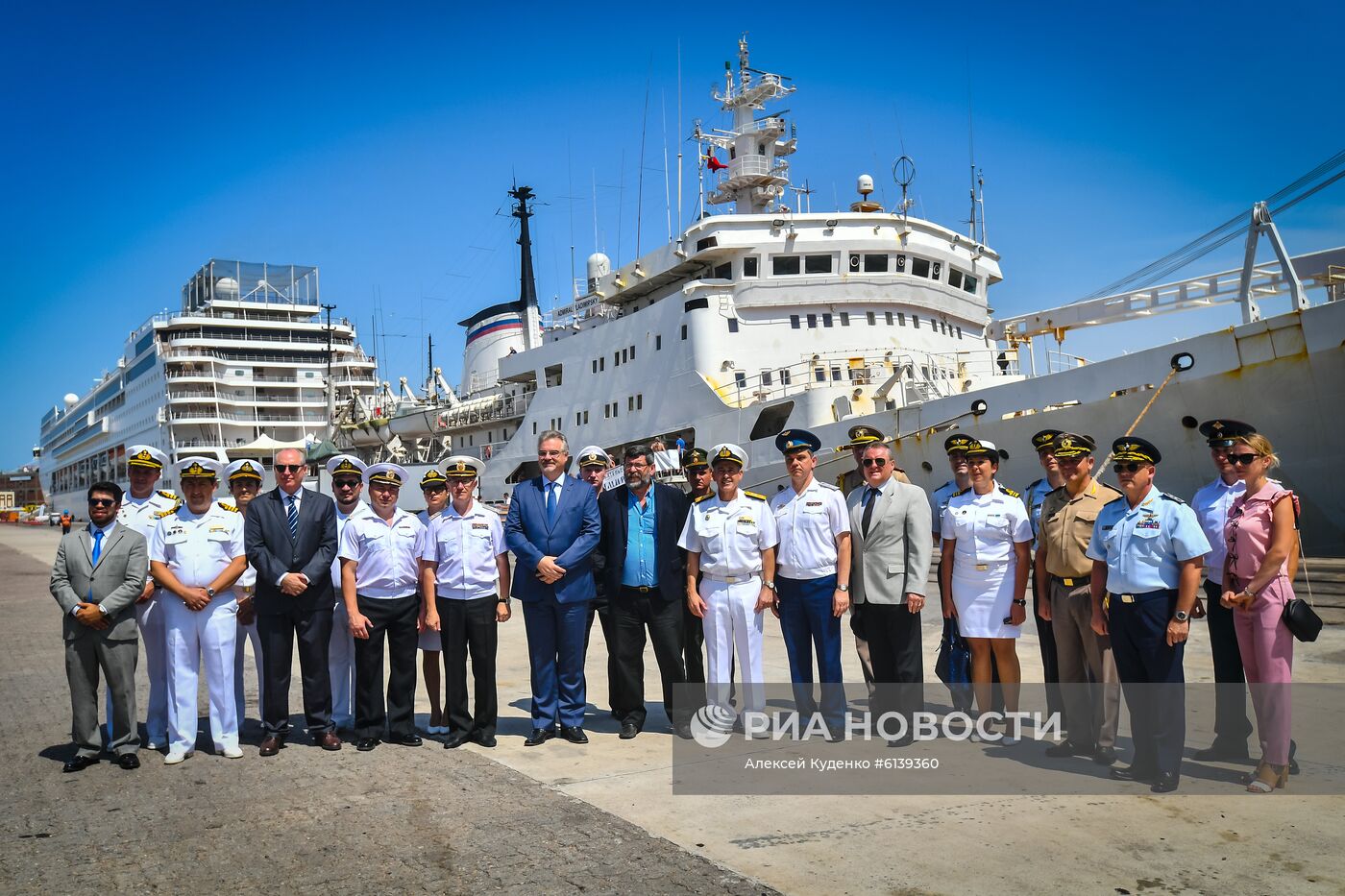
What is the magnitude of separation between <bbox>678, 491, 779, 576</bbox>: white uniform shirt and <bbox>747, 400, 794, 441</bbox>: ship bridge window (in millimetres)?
10075

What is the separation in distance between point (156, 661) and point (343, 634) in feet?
3.04

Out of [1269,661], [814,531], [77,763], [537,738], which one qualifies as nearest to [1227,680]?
[1269,661]

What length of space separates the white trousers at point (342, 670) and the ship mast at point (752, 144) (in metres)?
17.2

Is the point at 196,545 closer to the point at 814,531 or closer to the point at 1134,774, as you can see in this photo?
the point at 814,531

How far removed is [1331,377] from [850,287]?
8.72 meters

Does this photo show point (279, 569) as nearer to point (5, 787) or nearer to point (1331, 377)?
point (5, 787)

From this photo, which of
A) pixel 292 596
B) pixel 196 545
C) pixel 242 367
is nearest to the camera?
pixel 196 545

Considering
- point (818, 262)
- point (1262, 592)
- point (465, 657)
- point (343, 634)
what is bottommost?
point (465, 657)

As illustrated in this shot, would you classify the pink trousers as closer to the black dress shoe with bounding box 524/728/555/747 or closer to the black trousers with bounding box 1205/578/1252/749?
the black trousers with bounding box 1205/578/1252/749

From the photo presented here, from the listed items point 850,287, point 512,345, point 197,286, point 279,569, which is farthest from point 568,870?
point 197,286

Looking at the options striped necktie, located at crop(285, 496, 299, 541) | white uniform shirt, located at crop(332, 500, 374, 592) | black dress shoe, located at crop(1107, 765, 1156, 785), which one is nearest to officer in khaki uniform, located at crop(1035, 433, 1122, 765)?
black dress shoe, located at crop(1107, 765, 1156, 785)

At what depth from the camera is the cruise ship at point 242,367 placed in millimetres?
46469

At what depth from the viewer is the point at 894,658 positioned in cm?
481

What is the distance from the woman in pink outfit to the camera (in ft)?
12.1
